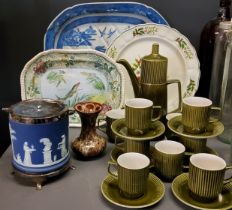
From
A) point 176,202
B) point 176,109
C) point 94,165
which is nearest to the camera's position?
point 176,202

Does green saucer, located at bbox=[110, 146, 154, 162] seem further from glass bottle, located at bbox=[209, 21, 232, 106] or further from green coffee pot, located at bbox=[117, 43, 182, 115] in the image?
glass bottle, located at bbox=[209, 21, 232, 106]

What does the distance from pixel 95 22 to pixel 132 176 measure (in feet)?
1.74

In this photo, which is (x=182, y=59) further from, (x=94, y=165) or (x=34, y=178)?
(x=34, y=178)

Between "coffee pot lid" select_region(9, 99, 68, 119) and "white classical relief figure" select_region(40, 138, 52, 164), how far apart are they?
5 cm

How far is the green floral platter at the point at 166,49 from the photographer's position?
3.05 ft

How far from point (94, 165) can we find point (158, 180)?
0.16 m

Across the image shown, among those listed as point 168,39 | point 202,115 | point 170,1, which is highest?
point 170,1

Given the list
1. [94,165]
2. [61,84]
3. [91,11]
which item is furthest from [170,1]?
[94,165]

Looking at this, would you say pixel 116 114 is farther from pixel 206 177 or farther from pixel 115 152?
pixel 206 177

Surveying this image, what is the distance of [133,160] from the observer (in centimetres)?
67

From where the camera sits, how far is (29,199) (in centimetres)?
66

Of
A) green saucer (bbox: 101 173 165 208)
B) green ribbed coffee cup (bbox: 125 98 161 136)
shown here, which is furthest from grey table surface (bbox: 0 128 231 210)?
green ribbed coffee cup (bbox: 125 98 161 136)

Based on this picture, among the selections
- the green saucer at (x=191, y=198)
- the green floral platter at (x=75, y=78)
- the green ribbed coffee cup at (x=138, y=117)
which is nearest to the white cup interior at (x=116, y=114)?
the green floral platter at (x=75, y=78)

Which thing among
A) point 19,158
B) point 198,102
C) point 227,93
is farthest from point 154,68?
point 19,158
